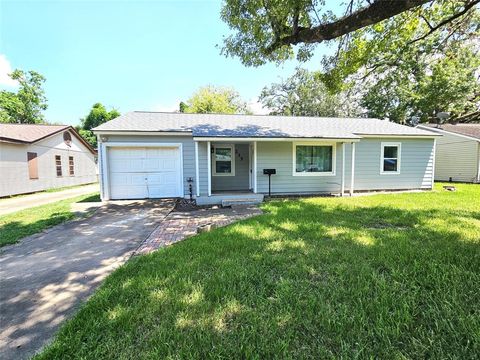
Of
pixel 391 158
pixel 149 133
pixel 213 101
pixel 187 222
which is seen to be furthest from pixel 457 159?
pixel 213 101

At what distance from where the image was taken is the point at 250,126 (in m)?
10.5

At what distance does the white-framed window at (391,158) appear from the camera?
35.6 feet

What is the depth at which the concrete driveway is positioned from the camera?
220 cm

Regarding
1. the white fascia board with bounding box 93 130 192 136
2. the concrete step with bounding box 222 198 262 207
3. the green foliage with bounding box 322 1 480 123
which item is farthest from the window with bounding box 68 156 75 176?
the green foliage with bounding box 322 1 480 123

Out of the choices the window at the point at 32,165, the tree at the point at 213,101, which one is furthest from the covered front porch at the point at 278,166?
the tree at the point at 213,101

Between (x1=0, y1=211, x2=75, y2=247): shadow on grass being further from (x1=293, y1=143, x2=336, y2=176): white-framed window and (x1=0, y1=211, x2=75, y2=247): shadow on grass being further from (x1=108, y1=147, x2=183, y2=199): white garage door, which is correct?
(x1=293, y1=143, x2=336, y2=176): white-framed window

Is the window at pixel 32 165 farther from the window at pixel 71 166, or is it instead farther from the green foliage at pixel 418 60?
the green foliage at pixel 418 60

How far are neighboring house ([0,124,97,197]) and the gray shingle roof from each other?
20.6 ft

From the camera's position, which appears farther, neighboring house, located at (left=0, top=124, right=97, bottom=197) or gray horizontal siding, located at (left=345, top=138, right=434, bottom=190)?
neighboring house, located at (left=0, top=124, right=97, bottom=197)

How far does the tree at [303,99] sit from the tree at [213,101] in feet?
14.3

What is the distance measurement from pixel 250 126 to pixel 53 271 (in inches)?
342

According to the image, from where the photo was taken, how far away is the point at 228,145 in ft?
35.0

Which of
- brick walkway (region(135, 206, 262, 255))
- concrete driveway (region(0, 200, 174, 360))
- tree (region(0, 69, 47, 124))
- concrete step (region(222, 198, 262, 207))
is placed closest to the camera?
concrete driveway (region(0, 200, 174, 360))

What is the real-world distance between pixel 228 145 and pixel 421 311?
9.19m
